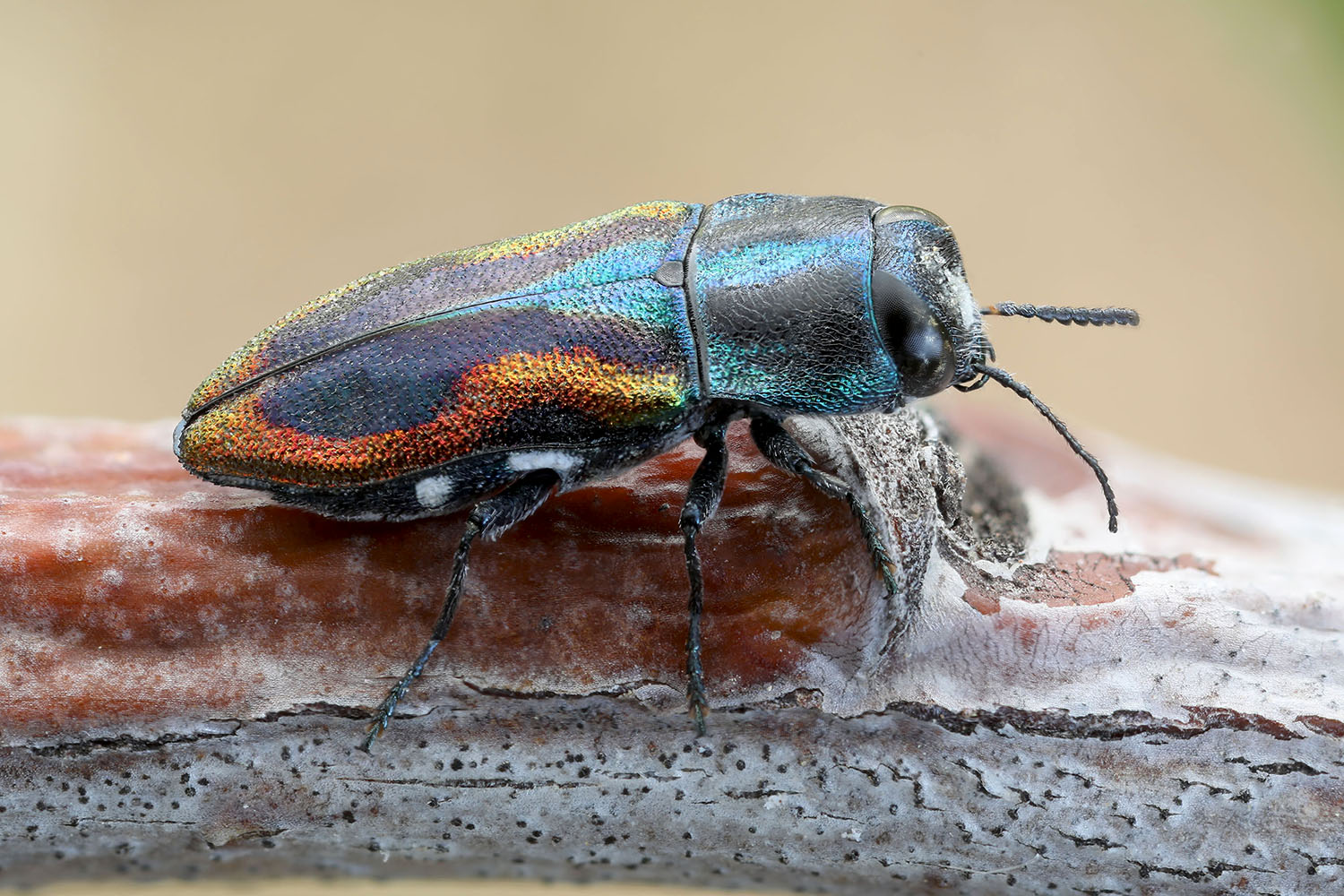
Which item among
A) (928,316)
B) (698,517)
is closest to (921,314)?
(928,316)

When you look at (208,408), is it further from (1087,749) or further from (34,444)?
(1087,749)

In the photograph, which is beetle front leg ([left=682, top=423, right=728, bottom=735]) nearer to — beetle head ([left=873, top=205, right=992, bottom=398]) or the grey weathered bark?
the grey weathered bark

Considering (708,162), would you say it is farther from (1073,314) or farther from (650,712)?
(650,712)

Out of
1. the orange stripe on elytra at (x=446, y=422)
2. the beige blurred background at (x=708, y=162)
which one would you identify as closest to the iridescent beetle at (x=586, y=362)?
the orange stripe on elytra at (x=446, y=422)

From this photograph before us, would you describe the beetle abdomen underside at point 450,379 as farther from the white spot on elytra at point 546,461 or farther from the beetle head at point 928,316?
the beetle head at point 928,316

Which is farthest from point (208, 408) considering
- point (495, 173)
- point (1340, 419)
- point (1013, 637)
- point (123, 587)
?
point (1340, 419)

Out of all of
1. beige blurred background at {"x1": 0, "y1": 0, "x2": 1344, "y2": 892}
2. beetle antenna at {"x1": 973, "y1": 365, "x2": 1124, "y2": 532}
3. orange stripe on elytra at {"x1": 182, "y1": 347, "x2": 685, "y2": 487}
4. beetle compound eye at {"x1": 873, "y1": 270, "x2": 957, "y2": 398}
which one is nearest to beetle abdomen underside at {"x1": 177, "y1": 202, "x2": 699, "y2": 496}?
orange stripe on elytra at {"x1": 182, "y1": 347, "x2": 685, "y2": 487}
